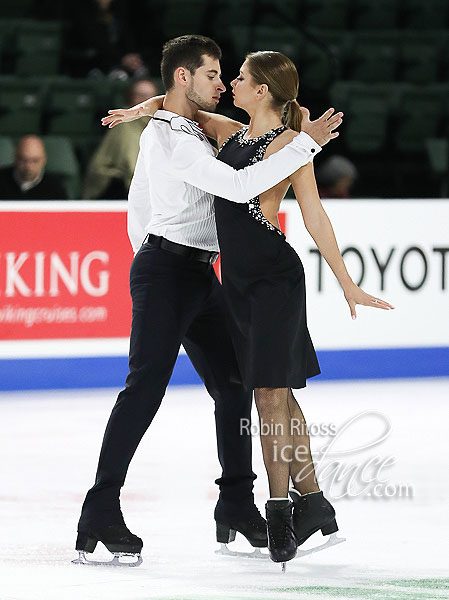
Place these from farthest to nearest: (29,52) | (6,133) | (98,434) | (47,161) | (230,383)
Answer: (29,52) → (6,133) → (47,161) → (98,434) → (230,383)

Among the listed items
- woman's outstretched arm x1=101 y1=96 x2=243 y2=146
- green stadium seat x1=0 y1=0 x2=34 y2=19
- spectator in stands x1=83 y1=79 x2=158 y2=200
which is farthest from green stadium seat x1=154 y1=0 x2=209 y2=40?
woman's outstretched arm x1=101 y1=96 x2=243 y2=146

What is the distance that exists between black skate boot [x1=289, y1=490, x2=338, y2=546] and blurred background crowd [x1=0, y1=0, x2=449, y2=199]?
4.73m

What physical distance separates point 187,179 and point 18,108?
6258 mm

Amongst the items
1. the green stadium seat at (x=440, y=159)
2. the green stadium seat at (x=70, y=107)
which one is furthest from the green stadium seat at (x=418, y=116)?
the green stadium seat at (x=70, y=107)

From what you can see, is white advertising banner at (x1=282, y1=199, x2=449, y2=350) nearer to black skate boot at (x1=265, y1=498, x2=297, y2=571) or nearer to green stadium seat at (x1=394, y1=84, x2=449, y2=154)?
green stadium seat at (x1=394, y1=84, x2=449, y2=154)

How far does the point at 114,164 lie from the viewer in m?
8.95

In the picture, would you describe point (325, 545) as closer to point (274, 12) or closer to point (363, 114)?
point (363, 114)

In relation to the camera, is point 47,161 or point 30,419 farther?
point 47,161

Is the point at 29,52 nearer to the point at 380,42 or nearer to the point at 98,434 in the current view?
the point at 380,42

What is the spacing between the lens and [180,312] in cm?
416

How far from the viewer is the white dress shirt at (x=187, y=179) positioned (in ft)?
12.8

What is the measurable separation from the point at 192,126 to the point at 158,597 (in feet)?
4.83

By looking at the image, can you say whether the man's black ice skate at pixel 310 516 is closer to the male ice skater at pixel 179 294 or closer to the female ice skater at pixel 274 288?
the female ice skater at pixel 274 288

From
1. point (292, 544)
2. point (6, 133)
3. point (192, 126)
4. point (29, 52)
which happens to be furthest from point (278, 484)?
point (29, 52)
